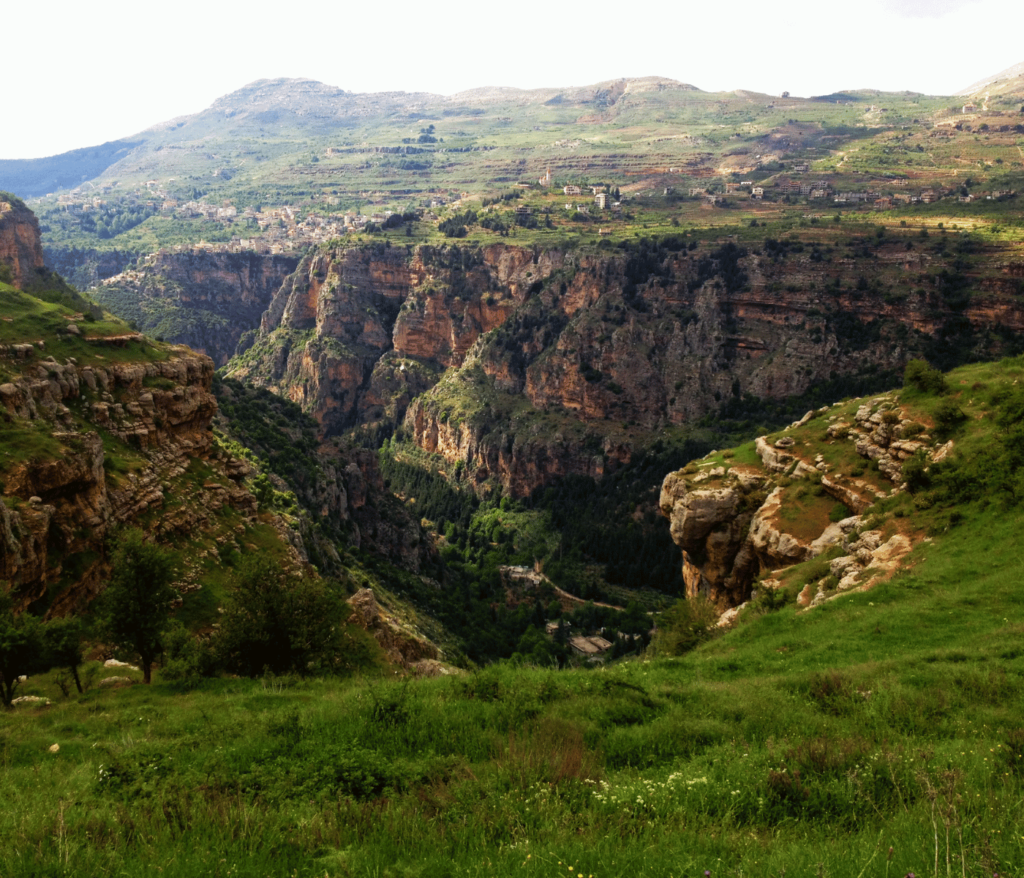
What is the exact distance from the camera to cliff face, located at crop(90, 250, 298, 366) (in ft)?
541

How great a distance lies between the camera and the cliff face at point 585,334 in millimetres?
89062

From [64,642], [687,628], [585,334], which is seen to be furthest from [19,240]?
[687,628]

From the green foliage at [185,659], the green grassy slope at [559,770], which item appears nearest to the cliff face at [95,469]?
the green foliage at [185,659]

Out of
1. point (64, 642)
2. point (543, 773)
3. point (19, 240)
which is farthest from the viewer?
point (19, 240)

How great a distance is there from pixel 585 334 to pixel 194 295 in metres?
129

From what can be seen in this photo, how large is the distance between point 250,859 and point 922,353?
9503cm

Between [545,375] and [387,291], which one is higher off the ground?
[387,291]

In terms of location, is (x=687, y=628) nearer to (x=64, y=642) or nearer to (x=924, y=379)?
(x=924, y=379)

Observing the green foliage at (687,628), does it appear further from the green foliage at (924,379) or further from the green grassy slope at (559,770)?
the green foliage at (924,379)

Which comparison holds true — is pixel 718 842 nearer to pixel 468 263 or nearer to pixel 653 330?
pixel 653 330

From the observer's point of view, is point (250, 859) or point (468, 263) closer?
point (250, 859)

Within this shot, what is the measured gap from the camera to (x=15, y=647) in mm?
16297


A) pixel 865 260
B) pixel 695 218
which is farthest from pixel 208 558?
pixel 695 218

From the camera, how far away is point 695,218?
13412 cm
